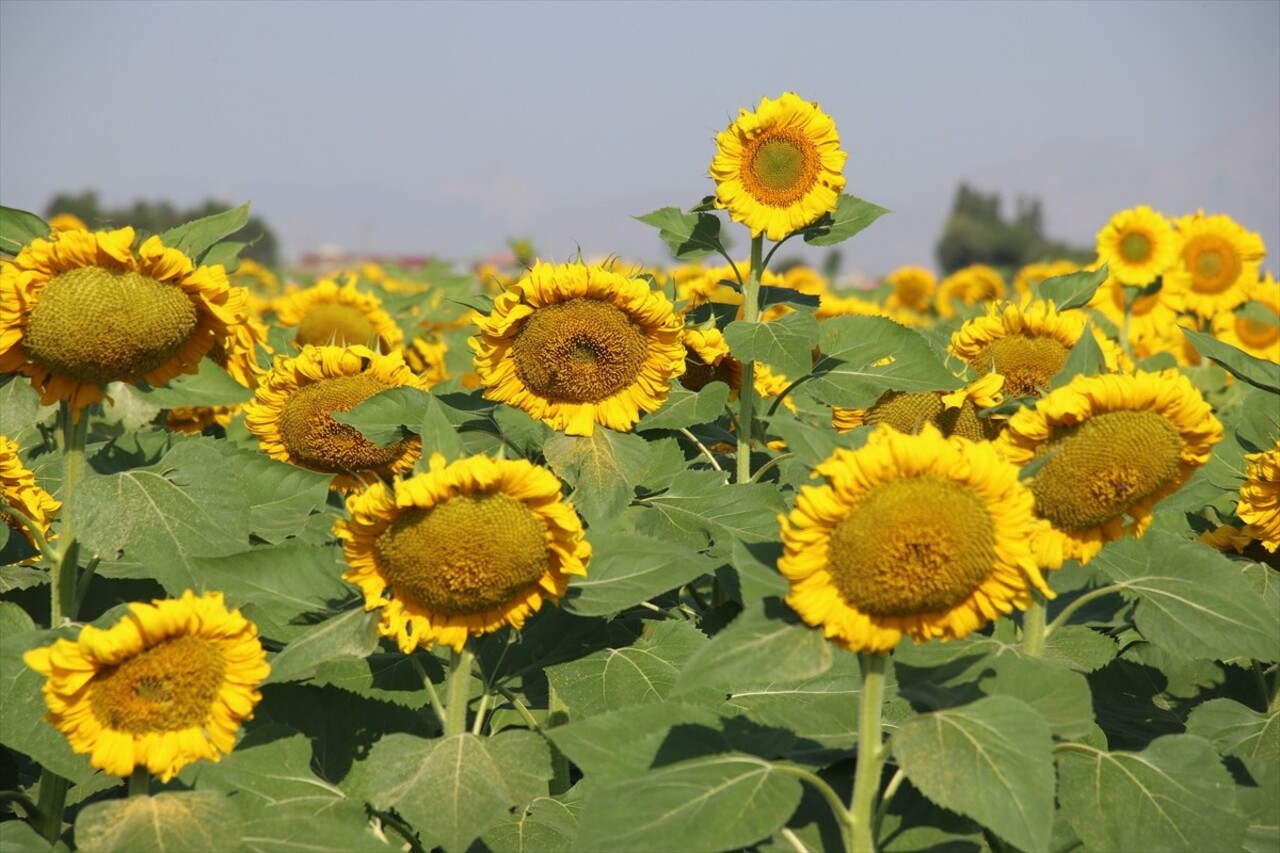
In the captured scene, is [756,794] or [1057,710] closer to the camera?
[756,794]

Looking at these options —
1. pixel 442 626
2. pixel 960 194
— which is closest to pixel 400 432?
pixel 442 626

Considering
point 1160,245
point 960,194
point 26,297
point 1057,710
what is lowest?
point 960,194

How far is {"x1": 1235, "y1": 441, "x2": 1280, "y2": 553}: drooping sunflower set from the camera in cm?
282

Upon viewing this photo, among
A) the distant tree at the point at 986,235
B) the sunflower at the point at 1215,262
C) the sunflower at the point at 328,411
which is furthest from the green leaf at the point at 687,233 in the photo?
the distant tree at the point at 986,235

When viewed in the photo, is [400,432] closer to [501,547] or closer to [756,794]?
[501,547]

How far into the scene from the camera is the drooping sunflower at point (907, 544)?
1.96m

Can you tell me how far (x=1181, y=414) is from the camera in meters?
2.39

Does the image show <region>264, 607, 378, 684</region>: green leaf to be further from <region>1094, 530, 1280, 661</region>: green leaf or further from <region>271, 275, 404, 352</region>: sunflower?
<region>271, 275, 404, 352</region>: sunflower

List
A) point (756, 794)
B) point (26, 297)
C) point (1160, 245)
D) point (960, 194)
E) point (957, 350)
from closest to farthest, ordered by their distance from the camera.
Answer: point (756, 794) → point (26, 297) → point (957, 350) → point (1160, 245) → point (960, 194)

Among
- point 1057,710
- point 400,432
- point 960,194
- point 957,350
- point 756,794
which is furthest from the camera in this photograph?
point 960,194

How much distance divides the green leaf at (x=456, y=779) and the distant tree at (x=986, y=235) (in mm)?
57969

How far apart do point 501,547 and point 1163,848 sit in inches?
44.9

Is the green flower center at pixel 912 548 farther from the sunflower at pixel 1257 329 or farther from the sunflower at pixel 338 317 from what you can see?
the sunflower at pixel 1257 329

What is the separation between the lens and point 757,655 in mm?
2014
